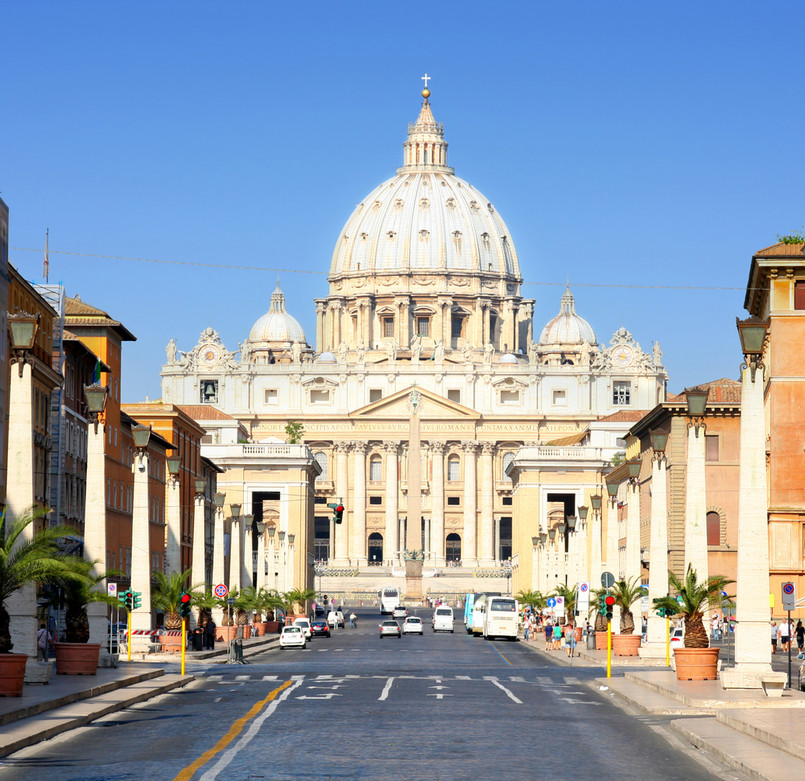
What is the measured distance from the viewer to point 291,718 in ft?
85.0

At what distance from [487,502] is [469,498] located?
7.28 ft

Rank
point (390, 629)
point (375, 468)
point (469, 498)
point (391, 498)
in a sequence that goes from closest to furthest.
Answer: point (390, 629) → point (469, 498) → point (391, 498) → point (375, 468)

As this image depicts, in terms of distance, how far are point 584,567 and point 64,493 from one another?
2096 centimetres

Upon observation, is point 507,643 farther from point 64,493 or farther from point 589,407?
point 589,407

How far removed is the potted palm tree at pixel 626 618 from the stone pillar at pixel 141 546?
13.2 m

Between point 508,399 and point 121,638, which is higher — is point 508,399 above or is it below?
above

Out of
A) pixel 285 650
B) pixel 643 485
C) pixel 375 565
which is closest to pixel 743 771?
pixel 285 650

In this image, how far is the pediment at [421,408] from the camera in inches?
7313

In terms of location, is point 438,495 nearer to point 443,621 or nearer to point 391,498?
point 391,498

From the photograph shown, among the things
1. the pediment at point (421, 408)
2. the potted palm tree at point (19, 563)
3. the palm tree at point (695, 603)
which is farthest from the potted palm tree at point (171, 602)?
the pediment at point (421, 408)

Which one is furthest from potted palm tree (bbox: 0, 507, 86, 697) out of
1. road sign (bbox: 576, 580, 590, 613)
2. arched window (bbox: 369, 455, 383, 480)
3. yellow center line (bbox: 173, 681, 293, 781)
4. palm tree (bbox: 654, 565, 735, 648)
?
arched window (bbox: 369, 455, 383, 480)

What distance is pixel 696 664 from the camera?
3528cm

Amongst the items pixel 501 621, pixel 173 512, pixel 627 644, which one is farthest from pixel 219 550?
pixel 627 644

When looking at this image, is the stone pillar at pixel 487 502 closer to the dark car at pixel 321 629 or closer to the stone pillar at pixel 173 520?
the dark car at pixel 321 629
